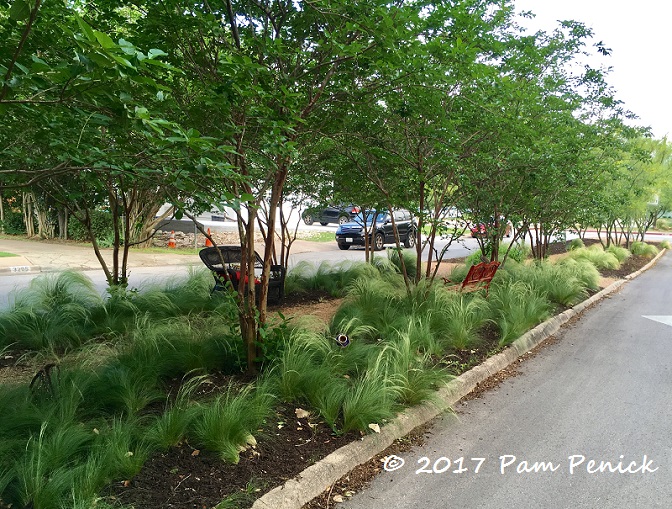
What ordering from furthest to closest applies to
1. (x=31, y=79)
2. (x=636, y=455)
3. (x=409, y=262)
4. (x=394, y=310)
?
(x=409, y=262)
(x=394, y=310)
(x=636, y=455)
(x=31, y=79)

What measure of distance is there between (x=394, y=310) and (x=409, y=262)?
5476mm

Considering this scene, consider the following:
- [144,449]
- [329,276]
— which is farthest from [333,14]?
[329,276]

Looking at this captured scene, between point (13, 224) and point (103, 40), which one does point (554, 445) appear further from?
point (13, 224)

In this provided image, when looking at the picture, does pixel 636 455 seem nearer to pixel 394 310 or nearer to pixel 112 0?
pixel 394 310

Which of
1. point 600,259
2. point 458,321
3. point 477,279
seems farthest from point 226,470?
point 600,259

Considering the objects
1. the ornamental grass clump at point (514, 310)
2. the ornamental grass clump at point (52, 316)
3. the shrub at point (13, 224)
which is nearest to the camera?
the ornamental grass clump at point (52, 316)

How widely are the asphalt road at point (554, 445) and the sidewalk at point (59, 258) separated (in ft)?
27.9

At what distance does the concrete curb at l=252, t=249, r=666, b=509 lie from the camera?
9.97 ft

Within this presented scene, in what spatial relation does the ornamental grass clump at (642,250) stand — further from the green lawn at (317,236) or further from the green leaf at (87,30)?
the green leaf at (87,30)

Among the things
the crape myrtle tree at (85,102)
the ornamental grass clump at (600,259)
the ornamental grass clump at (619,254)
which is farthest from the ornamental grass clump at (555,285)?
the ornamental grass clump at (619,254)

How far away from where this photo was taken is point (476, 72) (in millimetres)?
4680

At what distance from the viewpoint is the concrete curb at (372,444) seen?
9.97 ft

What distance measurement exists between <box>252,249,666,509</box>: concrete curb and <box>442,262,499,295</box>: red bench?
166 cm

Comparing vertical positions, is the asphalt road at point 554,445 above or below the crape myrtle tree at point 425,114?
below
